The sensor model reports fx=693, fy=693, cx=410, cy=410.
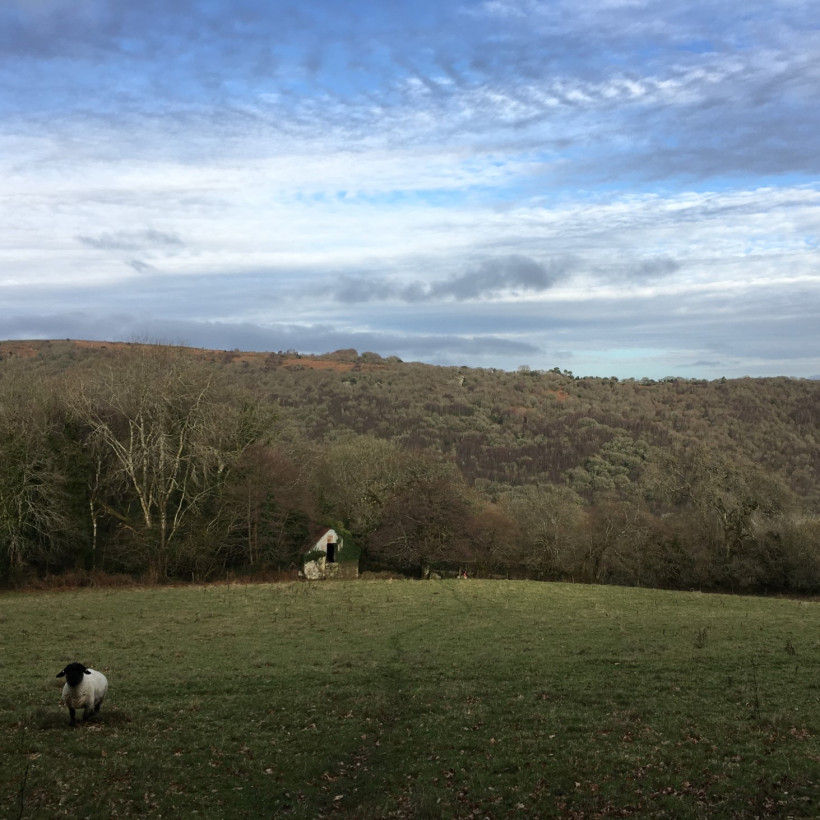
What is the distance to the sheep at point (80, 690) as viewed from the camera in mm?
13539

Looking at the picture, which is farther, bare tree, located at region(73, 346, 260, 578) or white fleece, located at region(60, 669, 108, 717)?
bare tree, located at region(73, 346, 260, 578)

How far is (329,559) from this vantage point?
176ft

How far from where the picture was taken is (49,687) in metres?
16.8

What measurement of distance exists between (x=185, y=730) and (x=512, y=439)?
123 meters

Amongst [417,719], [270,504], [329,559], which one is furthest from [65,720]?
[329,559]

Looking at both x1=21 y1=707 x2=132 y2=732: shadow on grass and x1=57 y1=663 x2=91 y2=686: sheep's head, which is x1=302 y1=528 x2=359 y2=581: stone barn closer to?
x1=21 y1=707 x2=132 y2=732: shadow on grass

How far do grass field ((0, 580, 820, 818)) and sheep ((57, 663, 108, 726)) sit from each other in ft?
0.93

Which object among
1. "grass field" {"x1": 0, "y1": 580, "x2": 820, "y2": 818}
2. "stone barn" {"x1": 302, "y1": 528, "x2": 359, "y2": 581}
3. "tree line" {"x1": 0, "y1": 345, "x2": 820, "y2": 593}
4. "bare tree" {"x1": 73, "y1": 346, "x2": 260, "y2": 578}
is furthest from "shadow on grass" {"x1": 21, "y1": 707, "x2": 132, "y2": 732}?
"stone barn" {"x1": 302, "y1": 528, "x2": 359, "y2": 581}

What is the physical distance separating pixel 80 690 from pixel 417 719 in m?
6.76

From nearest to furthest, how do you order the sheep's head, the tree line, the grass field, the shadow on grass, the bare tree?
the grass field
the sheep's head
the shadow on grass
the tree line
the bare tree

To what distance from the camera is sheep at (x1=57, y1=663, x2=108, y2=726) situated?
13539mm

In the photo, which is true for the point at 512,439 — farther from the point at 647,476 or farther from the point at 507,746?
the point at 507,746

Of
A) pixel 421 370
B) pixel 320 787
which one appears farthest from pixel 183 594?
pixel 421 370

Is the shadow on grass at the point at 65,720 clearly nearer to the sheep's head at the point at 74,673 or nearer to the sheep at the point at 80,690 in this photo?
the sheep at the point at 80,690
